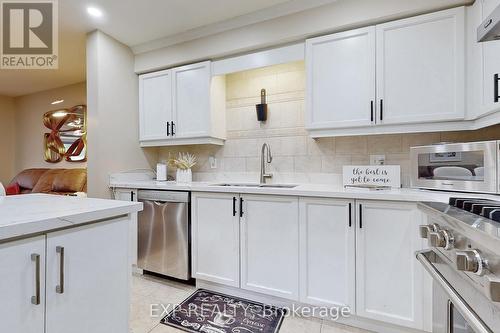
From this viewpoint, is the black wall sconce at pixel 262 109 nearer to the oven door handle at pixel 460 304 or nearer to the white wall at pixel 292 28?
the white wall at pixel 292 28

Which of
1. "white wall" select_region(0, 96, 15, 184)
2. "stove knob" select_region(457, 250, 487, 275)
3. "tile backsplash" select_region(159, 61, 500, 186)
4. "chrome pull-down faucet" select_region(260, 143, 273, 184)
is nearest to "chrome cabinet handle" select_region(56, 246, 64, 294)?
"stove knob" select_region(457, 250, 487, 275)

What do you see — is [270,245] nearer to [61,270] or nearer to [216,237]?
[216,237]

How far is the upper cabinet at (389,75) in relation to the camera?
170 centimetres

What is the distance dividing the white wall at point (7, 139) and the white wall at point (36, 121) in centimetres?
11

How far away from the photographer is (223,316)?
184 cm

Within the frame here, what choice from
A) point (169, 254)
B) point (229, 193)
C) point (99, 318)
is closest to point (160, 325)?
point (169, 254)

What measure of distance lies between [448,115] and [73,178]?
4666 mm

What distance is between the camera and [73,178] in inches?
153

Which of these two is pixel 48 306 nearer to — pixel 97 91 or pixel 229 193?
pixel 229 193

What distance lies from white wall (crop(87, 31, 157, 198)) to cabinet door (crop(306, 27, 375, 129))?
2.01 meters

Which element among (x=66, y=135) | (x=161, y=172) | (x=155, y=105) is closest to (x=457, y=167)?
(x=161, y=172)

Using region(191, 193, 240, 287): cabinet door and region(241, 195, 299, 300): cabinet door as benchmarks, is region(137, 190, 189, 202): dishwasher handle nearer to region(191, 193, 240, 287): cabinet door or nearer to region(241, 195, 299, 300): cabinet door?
region(191, 193, 240, 287): cabinet door

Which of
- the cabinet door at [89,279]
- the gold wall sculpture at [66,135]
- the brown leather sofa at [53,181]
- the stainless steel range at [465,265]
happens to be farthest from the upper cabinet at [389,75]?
the gold wall sculpture at [66,135]

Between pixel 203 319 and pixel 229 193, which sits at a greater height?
pixel 229 193
